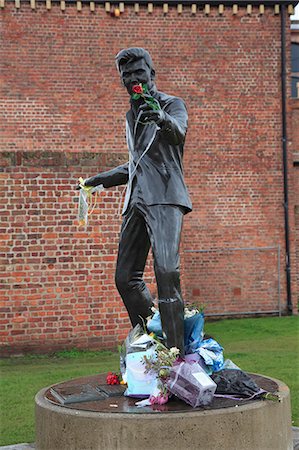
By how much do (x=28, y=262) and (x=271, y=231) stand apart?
28.1 ft

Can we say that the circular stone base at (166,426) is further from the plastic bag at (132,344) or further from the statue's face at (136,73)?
the statue's face at (136,73)

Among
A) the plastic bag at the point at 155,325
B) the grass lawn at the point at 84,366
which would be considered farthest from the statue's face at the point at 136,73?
the grass lawn at the point at 84,366

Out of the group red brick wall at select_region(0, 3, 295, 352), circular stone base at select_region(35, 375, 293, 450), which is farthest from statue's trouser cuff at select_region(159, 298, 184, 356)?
red brick wall at select_region(0, 3, 295, 352)

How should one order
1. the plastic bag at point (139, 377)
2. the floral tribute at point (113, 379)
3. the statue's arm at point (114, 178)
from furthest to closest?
the statue's arm at point (114, 178) < the floral tribute at point (113, 379) < the plastic bag at point (139, 377)

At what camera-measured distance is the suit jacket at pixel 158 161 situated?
464 centimetres

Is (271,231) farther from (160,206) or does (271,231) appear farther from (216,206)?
(160,206)

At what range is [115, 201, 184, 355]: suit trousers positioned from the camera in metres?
4.45

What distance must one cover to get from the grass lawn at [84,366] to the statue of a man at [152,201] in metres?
2.01

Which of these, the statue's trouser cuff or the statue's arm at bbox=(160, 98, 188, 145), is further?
the statue's trouser cuff

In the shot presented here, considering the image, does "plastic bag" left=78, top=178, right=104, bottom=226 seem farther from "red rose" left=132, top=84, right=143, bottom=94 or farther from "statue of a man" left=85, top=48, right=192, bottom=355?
"red rose" left=132, top=84, right=143, bottom=94

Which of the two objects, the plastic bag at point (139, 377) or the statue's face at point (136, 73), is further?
the statue's face at point (136, 73)

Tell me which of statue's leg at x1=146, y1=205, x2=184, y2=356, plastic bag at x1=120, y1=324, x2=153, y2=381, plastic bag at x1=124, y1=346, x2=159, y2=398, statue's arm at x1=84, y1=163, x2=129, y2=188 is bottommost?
plastic bag at x1=124, y1=346, x2=159, y2=398

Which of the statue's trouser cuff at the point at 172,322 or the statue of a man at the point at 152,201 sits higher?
the statue of a man at the point at 152,201

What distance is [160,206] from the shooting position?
4.61m
